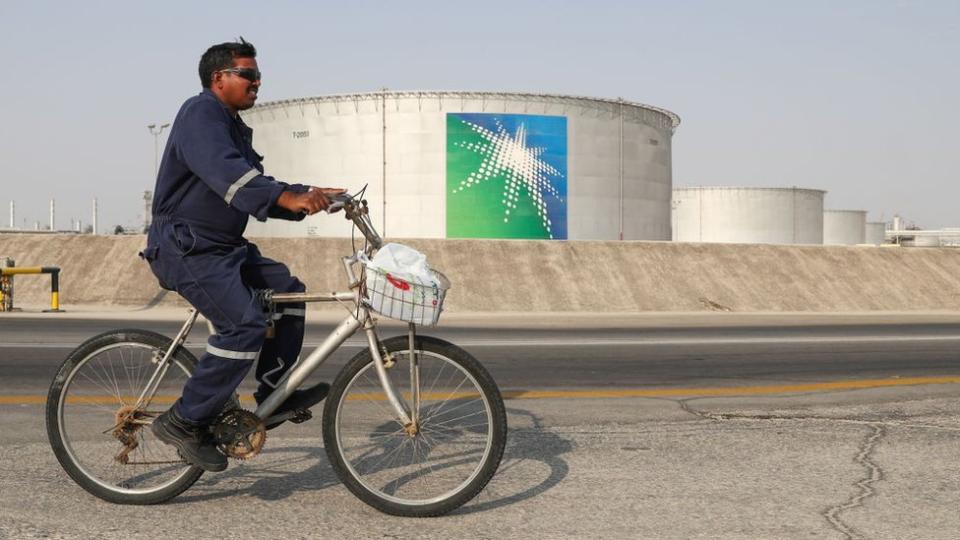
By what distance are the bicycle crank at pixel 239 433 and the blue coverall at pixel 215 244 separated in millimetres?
81

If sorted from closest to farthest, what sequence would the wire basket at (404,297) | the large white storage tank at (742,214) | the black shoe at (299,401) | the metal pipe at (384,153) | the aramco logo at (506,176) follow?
1. the wire basket at (404,297)
2. the black shoe at (299,401)
3. the aramco logo at (506,176)
4. the metal pipe at (384,153)
5. the large white storage tank at (742,214)

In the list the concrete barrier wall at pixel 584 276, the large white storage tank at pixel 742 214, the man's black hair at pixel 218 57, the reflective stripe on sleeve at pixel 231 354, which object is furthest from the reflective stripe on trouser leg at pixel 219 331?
the large white storage tank at pixel 742 214

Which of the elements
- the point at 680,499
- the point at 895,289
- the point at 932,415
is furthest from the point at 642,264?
the point at 680,499

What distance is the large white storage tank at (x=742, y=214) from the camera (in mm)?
69438

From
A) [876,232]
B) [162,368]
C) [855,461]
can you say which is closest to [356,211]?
[162,368]

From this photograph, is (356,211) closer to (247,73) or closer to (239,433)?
(247,73)

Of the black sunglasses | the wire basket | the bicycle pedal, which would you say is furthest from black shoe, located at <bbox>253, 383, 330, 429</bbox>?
the black sunglasses

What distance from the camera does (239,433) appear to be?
3.86 metres

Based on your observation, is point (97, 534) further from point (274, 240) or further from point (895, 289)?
point (895, 289)

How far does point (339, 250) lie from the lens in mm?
31828

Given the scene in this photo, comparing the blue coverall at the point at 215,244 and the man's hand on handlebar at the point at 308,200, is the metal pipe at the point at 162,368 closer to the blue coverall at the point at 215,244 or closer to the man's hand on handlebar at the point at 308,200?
the blue coverall at the point at 215,244

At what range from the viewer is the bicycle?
12.1 feet

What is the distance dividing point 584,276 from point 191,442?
1089 inches

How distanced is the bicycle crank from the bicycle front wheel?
0.32 metres
